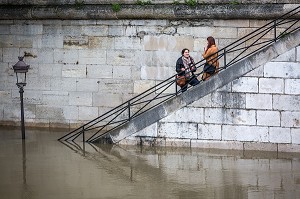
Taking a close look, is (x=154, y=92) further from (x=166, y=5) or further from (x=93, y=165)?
(x=93, y=165)

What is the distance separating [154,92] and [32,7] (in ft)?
12.2

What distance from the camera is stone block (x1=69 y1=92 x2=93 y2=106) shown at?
18.4 metres

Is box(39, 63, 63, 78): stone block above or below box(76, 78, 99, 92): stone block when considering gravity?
above

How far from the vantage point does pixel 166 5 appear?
1745 centimetres

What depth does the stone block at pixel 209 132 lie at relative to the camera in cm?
1547

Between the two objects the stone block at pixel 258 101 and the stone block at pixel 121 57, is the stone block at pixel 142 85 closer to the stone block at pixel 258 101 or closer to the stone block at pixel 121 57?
the stone block at pixel 121 57

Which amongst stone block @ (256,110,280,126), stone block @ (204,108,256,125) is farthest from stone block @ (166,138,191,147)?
stone block @ (256,110,280,126)

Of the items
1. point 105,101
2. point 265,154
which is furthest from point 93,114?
point 265,154

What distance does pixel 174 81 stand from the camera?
15.9m

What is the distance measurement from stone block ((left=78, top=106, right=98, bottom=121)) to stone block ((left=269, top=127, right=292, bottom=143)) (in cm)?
487

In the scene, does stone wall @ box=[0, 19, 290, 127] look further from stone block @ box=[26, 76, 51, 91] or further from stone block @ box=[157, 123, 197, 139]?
stone block @ box=[157, 123, 197, 139]

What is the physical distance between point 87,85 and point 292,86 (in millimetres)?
5456

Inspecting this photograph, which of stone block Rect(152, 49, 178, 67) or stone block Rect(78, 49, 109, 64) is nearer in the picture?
stone block Rect(152, 49, 178, 67)

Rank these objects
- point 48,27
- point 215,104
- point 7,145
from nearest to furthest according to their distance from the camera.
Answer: point 215,104
point 7,145
point 48,27
